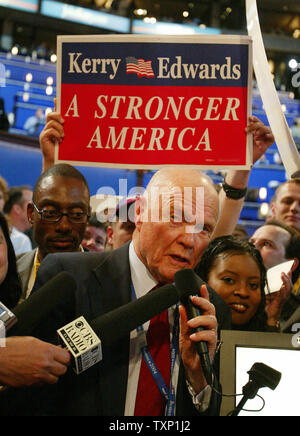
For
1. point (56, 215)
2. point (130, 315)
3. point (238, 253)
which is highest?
point (56, 215)

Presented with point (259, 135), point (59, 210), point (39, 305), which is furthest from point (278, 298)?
point (39, 305)

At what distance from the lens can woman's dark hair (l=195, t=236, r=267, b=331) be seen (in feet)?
4.70

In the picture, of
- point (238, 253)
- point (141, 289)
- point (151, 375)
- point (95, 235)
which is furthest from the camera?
point (95, 235)

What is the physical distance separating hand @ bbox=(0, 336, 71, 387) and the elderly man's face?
312mm

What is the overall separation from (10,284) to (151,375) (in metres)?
0.45

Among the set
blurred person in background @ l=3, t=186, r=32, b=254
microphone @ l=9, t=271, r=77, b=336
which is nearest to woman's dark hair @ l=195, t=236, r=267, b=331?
microphone @ l=9, t=271, r=77, b=336

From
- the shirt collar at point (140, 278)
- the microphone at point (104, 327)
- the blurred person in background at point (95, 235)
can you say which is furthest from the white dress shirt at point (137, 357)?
the blurred person in background at point (95, 235)

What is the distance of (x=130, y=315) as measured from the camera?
937mm

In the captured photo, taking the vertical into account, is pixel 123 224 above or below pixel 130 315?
above

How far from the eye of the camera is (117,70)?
1265mm

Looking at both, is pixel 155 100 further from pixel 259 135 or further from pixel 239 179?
pixel 239 179
